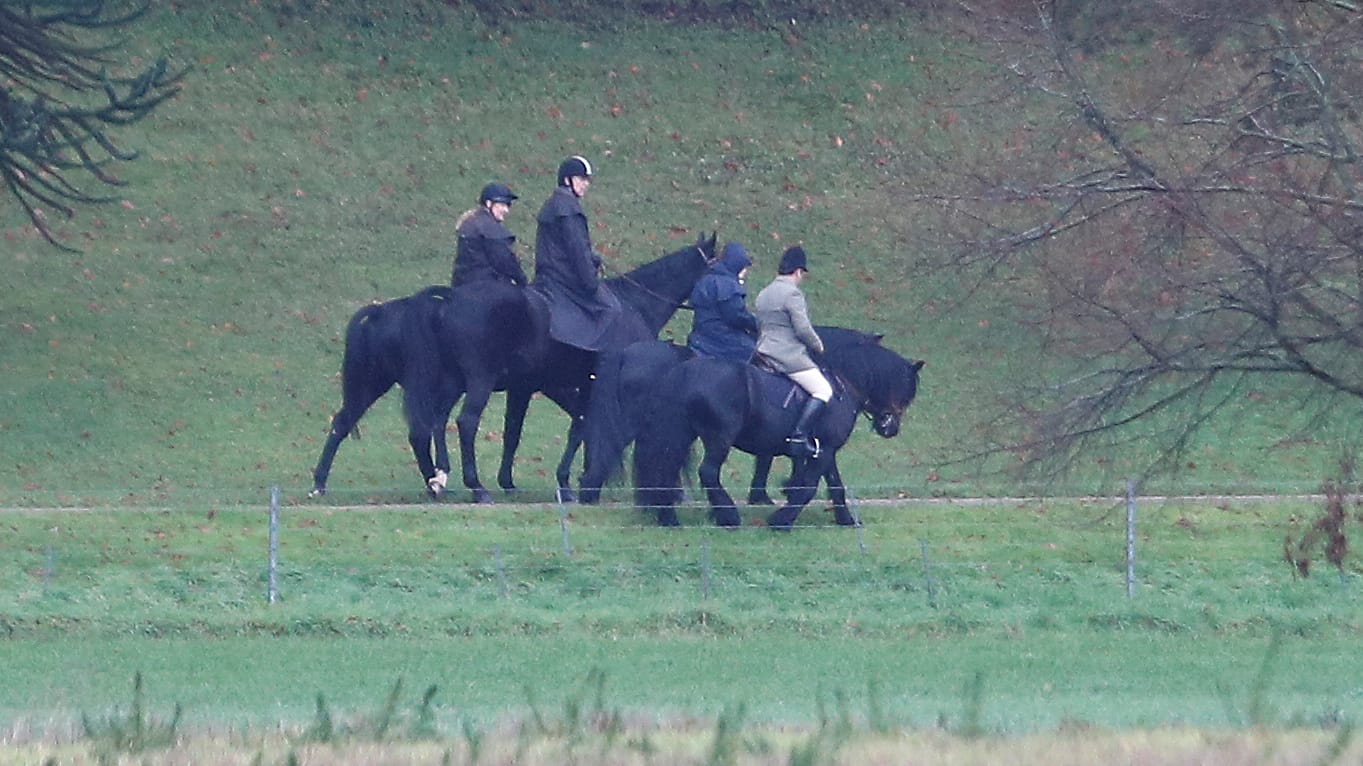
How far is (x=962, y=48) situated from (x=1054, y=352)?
17.7 meters

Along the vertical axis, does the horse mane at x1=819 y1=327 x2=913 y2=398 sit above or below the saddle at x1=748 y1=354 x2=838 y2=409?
above

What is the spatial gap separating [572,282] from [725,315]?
2.01 metres

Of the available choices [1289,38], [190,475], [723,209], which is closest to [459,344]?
[190,475]

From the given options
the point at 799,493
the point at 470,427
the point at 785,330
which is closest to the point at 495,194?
the point at 470,427

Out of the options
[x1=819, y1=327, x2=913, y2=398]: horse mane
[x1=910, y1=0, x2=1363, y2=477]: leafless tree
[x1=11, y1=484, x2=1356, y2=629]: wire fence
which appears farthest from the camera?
[x1=819, y1=327, x2=913, y2=398]: horse mane

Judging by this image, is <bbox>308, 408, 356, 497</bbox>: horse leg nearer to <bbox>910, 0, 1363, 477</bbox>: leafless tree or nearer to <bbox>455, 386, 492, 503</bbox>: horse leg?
<bbox>455, 386, 492, 503</bbox>: horse leg

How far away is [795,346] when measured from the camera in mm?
16531

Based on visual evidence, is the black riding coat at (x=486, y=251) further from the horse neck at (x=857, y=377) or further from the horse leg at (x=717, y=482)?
the horse neck at (x=857, y=377)

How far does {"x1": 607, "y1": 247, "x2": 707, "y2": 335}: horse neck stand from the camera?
1798 centimetres

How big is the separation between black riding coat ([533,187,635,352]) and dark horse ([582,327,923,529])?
0.79 meters

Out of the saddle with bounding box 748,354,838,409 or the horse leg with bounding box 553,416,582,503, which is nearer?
the saddle with bounding box 748,354,838,409

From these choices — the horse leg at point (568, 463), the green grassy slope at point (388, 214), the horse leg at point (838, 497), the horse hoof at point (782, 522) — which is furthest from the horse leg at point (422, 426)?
the horse leg at point (838, 497)

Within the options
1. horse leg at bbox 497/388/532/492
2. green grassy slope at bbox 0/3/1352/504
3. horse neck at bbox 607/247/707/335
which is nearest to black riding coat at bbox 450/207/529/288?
horse neck at bbox 607/247/707/335

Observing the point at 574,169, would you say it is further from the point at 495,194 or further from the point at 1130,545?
the point at 1130,545
